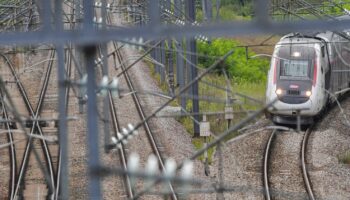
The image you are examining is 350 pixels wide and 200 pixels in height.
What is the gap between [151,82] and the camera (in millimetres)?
22312

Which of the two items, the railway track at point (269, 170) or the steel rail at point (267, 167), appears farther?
the railway track at point (269, 170)

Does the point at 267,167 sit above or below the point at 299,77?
below

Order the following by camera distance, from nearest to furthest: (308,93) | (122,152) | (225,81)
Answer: (122,152), (308,93), (225,81)

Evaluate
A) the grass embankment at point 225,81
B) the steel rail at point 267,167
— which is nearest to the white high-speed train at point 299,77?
the steel rail at point 267,167

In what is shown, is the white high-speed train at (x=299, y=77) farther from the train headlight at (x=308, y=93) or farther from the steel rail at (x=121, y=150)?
the steel rail at (x=121, y=150)

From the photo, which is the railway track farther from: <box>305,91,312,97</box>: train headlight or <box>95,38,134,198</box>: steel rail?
<box>95,38,134,198</box>: steel rail

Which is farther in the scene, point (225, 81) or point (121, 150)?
point (225, 81)

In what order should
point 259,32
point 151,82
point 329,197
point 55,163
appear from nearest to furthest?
point 259,32 → point 329,197 → point 55,163 → point 151,82

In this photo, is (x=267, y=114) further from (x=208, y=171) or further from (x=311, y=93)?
(x=208, y=171)

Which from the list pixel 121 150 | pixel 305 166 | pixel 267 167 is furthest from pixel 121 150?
pixel 305 166

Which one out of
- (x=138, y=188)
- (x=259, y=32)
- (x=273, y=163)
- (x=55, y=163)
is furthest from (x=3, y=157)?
(x=259, y=32)

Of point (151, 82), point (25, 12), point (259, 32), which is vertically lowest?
point (151, 82)

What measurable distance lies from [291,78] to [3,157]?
5862mm

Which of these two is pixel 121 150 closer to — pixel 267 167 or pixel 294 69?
pixel 267 167
